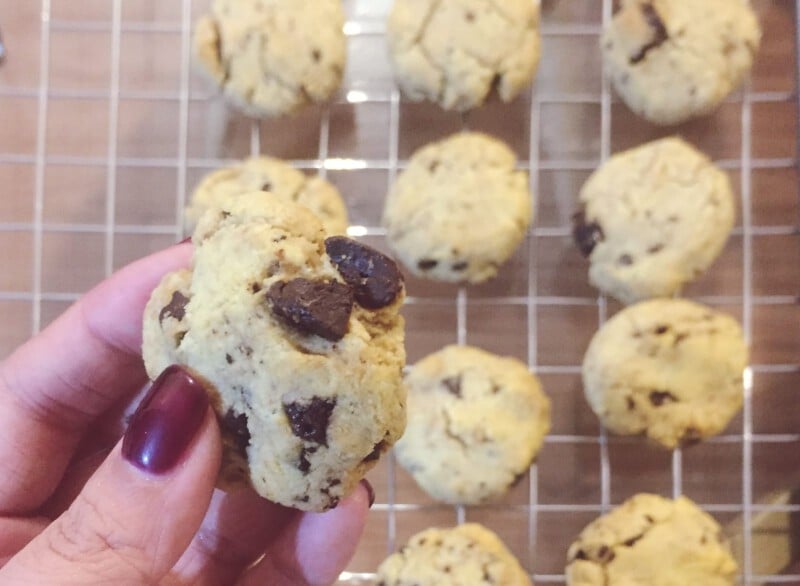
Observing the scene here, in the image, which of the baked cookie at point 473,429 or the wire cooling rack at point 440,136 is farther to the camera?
the wire cooling rack at point 440,136

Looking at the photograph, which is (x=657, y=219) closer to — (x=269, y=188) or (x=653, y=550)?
(x=653, y=550)

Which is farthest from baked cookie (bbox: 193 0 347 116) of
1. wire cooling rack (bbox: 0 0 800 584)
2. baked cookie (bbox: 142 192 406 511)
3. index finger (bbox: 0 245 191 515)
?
baked cookie (bbox: 142 192 406 511)

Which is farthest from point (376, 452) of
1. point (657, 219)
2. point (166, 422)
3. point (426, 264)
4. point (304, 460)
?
point (657, 219)

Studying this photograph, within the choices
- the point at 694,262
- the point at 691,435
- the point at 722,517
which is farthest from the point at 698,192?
Answer: the point at 722,517

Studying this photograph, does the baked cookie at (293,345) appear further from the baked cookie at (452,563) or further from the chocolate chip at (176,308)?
the baked cookie at (452,563)

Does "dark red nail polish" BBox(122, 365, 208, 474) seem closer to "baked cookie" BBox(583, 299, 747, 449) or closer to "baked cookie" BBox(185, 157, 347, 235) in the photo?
"baked cookie" BBox(185, 157, 347, 235)

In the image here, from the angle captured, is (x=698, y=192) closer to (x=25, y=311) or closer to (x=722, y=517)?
(x=722, y=517)

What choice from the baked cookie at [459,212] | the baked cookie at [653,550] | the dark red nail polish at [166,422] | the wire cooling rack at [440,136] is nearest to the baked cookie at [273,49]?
the wire cooling rack at [440,136]
